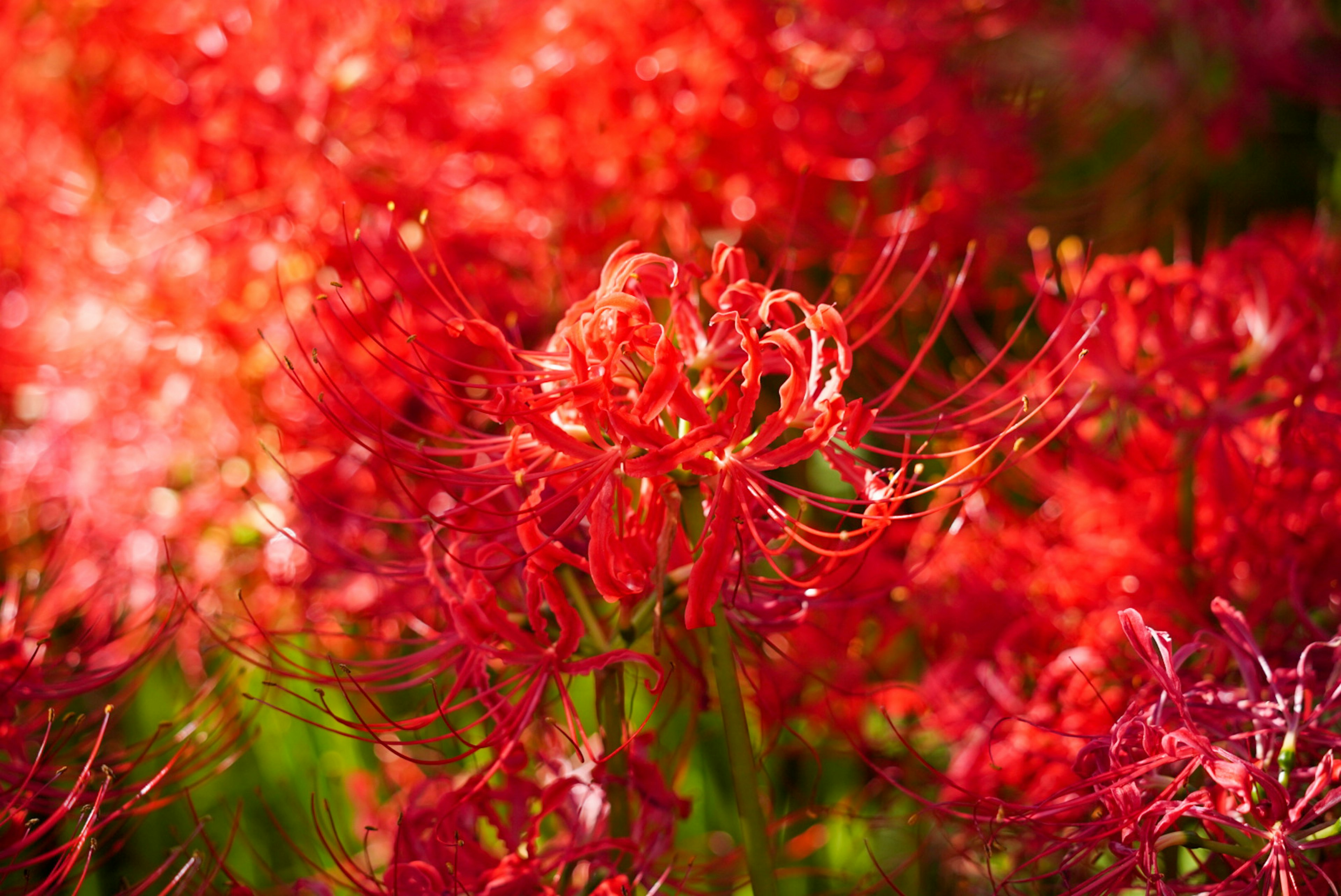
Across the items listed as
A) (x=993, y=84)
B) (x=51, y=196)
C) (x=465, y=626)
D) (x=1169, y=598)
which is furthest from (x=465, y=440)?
(x=993, y=84)

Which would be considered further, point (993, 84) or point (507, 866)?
point (993, 84)

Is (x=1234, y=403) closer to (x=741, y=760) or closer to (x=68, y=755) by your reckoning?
(x=741, y=760)

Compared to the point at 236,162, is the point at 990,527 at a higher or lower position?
lower

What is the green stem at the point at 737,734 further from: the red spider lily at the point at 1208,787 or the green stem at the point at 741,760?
the red spider lily at the point at 1208,787

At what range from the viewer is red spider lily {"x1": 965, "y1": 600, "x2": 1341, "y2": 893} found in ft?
1.89

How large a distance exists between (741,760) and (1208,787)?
297 millimetres

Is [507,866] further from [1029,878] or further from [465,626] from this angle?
[1029,878]

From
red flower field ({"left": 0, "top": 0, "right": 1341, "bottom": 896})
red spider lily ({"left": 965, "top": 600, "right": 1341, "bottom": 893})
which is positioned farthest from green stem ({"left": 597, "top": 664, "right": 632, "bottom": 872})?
red spider lily ({"left": 965, "top": 600, "right": 1341, "bottom": 893})

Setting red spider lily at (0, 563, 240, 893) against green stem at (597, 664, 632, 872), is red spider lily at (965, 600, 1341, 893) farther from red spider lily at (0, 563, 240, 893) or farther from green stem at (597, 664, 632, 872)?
red spider lily at (0, 563, 240, 893)

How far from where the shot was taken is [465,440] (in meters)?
0.67

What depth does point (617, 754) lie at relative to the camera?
25.8 inches

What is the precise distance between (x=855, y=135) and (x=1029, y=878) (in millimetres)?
980

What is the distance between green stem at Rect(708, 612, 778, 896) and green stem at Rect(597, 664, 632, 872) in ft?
0.27

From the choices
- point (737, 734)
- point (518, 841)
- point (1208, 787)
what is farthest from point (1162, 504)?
point (518, 841)
